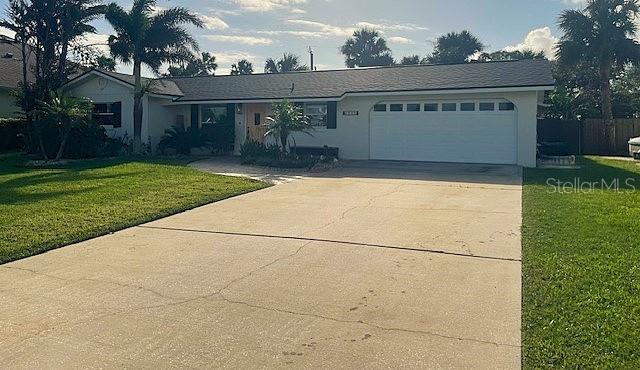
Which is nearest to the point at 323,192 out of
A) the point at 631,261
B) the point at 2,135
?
the point at 631,261

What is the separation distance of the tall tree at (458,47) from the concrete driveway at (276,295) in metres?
38.5

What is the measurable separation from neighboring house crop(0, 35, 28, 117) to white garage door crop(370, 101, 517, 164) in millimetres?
14767

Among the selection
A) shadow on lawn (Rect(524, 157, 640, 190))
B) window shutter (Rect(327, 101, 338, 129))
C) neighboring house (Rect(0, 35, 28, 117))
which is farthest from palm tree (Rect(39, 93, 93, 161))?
shadow on lawn (Rect(524, 157, 640, 190))

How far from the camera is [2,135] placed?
64.0 ft

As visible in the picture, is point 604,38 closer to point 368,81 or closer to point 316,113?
point 368,81

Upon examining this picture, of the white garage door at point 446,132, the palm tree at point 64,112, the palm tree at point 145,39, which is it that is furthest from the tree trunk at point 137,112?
the white garage door at point 446,132

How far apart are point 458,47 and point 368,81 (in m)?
28.0

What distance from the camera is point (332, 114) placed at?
65.1 feet

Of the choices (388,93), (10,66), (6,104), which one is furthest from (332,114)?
(10,66)

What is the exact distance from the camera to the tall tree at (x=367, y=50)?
182 ft

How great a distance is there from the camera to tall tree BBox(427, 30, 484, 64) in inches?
1759

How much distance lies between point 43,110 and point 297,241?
13492 millimetres

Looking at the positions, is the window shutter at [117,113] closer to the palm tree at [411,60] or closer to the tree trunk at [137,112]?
the tree trunk at [137,112]

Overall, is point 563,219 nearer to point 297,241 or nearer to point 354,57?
point 297,241
